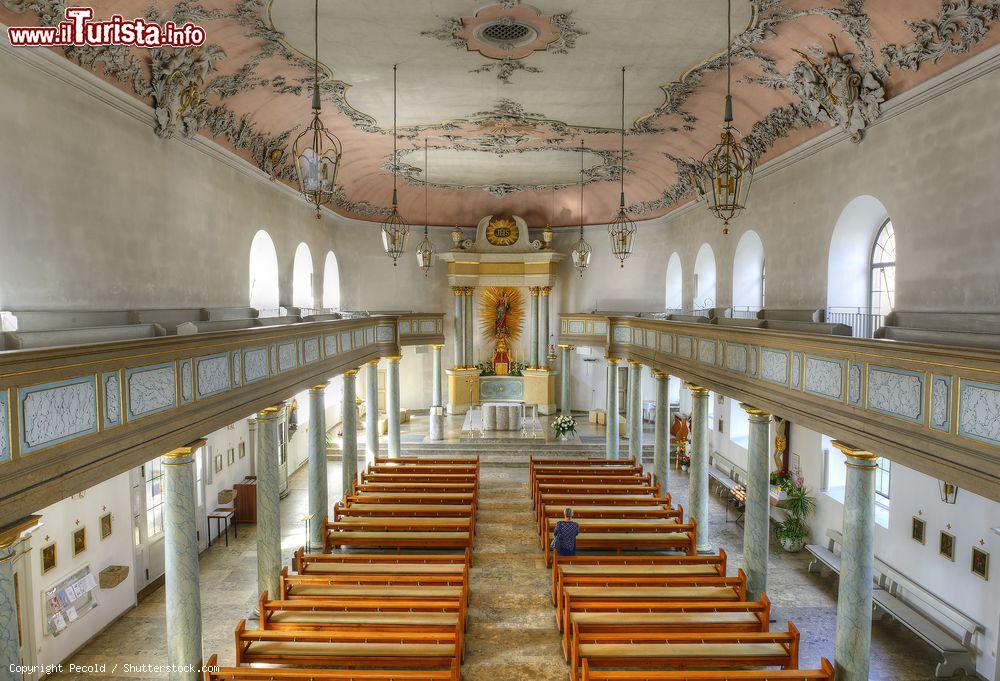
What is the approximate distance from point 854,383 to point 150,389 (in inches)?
330

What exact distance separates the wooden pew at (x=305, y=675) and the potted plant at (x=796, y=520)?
10744 mm

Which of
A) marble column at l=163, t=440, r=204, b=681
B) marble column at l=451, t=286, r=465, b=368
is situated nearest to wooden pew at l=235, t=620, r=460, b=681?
marble column at l=163, t=440, r=204, b=681

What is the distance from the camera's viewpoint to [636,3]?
35.6 ft

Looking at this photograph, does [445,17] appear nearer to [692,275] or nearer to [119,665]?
[119,665]

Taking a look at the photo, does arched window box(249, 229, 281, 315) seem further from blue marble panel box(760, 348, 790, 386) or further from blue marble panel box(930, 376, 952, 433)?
blue marble panel box(930, 376, 952, 433)

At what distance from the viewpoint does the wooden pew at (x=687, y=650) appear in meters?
8.45

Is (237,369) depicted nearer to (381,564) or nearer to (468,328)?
(381,564)

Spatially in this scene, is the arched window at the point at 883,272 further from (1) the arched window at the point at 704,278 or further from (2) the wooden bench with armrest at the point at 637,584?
(1) the arched window at the point at 704,278

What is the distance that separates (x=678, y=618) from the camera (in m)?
9.51

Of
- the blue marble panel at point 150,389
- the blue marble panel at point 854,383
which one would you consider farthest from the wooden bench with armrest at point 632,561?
the blue marble panel at point 150,389

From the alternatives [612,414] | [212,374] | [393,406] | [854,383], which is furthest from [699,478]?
[212,374]

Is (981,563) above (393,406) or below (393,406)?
below

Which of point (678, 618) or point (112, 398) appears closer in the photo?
point (112, 398)

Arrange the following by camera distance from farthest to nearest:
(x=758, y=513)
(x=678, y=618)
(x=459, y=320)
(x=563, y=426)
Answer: (x=459, y=320)
(x=563, y=426)
(x=758, y=513)
(x=678, y=618)
